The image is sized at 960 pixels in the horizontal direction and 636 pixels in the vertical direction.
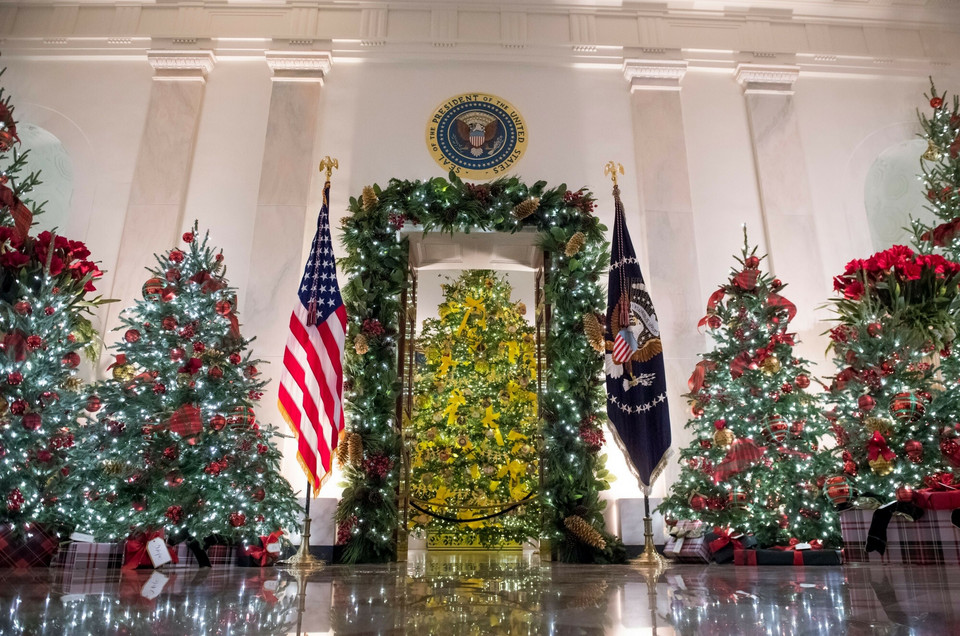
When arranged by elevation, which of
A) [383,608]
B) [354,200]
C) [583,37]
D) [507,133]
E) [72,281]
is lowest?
[383,608]

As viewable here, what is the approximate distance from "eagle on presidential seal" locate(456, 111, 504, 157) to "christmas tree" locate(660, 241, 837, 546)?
3666 mm

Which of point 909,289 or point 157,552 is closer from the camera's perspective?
point 157,552

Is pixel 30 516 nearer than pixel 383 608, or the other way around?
pixel 383 608

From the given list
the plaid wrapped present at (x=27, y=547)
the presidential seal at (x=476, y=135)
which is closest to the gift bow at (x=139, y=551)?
the plaid wrapped present at (x=27, y=547)

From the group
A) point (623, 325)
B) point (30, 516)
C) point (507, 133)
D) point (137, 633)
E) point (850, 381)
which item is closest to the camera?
point (137, 633)

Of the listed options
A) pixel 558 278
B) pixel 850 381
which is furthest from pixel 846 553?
pixel 558 278

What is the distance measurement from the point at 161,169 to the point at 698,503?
25.4 feet

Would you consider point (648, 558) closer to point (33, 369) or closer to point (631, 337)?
point (631, 337)

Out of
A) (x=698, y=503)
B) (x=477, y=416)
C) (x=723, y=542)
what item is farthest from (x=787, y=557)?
(x=477, y=416)

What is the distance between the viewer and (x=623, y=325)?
6.58 m

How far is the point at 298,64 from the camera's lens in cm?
900

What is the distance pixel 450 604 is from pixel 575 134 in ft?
25.3

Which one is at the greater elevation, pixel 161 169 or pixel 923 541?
pixel 161 169

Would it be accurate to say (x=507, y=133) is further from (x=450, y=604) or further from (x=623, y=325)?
(x=450, y=604)
